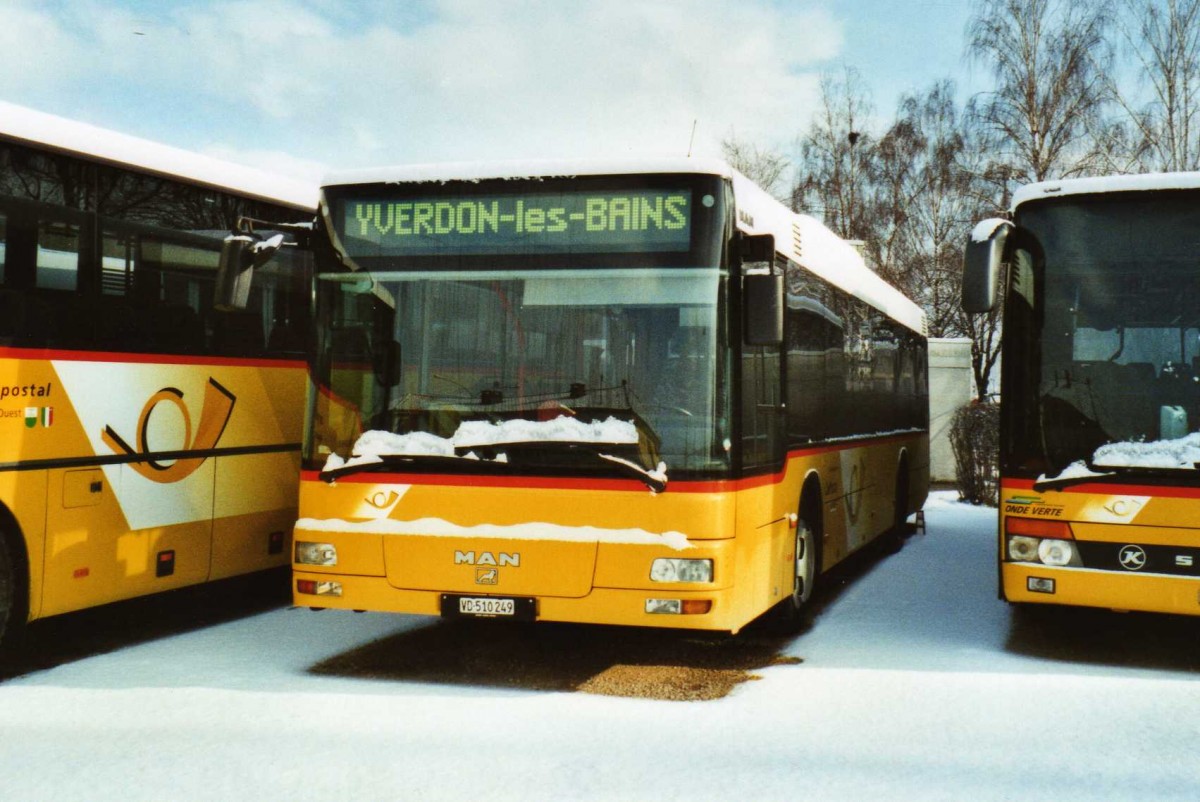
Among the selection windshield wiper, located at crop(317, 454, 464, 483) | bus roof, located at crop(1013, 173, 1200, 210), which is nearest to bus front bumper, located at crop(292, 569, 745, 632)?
windshield wiper, located at crop(317, 454, 464, 483)

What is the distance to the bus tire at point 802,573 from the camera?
29.3 feet

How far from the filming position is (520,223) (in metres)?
7.24

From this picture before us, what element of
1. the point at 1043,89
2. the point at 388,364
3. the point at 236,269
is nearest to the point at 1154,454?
the point at 388,364

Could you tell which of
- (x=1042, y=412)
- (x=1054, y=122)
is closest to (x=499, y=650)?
(x=1042, y=412)

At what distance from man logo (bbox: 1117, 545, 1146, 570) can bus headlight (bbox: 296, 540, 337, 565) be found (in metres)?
4.79

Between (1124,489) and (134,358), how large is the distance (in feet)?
20.9

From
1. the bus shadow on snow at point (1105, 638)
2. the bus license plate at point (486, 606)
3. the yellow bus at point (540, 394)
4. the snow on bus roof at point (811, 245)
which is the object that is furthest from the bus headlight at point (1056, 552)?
the bus license plate at point (486, 606)

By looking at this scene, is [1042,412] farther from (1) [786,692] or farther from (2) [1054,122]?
(2) [1054,122]

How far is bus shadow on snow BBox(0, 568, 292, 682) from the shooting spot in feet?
26.6

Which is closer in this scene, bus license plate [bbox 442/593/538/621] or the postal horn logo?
bus license plate [bbox 442/593/538/621]

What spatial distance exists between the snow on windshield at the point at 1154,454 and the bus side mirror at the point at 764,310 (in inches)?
92.6

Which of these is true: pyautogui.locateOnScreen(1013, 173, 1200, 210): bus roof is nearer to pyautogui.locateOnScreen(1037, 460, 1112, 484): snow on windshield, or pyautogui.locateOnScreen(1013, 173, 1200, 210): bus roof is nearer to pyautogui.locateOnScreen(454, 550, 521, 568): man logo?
pyautogui.locateOnScreen(1037, 460, 1112, 484): snow on windshield

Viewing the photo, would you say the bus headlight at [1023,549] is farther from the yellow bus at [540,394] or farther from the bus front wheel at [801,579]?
the yellow bus at [540,394]

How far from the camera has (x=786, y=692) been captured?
23.6 ft
